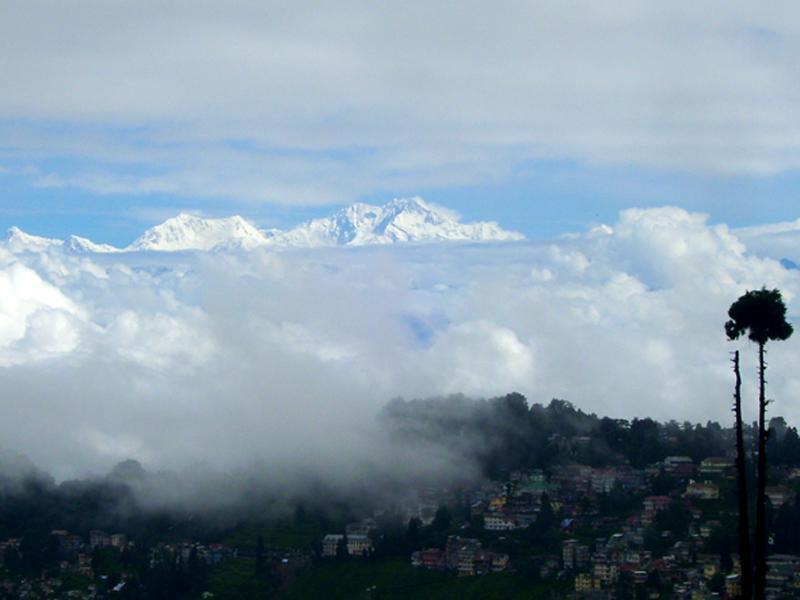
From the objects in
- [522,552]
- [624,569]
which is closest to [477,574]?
[522,552]

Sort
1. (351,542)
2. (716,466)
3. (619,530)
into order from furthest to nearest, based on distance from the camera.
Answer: (716,466), (351,542), (619,530)

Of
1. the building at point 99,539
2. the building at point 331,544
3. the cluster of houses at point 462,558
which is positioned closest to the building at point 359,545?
the building at point 331,544

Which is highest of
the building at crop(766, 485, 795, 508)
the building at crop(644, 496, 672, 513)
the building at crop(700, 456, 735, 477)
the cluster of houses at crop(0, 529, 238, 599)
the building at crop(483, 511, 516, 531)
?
the building at crop(700, 456, 735, 477)

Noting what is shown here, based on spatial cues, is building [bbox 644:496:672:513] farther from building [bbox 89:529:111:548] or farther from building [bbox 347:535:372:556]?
building [bbox 89:529:111:548]

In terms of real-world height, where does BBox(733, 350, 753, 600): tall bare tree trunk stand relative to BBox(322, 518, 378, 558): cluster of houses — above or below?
above

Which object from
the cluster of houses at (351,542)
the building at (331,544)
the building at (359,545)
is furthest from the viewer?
the building at (331,544)

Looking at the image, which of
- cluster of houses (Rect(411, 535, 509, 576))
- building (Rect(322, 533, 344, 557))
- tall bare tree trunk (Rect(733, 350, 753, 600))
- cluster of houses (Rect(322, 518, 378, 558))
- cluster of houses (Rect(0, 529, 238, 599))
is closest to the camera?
tall bare tree trunk (Rect(733, 350, 753, 600))

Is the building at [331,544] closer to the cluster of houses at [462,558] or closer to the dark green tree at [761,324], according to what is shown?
the cluster of houses at [462,558]

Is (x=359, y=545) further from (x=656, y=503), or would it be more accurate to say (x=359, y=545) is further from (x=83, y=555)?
(x=83, y=555)

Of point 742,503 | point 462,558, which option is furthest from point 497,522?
point 742,503

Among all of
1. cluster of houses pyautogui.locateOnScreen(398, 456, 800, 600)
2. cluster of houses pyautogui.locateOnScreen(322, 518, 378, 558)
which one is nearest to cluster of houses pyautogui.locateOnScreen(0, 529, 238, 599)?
cluster of houses pyautogui.locateOnScreen(322, 518, 378, 558)

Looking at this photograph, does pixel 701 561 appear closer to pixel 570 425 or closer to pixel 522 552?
pixel 522 552

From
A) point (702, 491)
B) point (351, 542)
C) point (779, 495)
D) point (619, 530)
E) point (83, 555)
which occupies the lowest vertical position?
point (83, 555)
